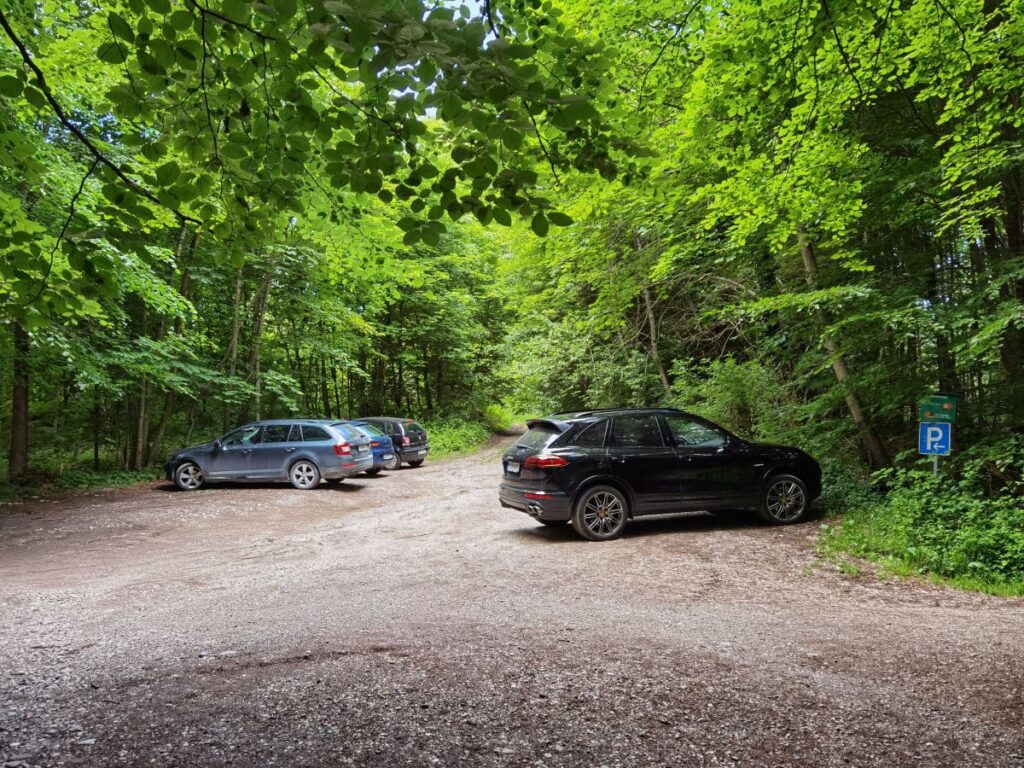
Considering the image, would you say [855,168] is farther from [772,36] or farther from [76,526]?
[76,526]

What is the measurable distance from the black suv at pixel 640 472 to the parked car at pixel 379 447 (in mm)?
9160

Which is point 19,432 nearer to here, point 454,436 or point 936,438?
point 454,436

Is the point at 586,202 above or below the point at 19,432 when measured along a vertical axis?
above

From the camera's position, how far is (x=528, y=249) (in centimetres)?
1327

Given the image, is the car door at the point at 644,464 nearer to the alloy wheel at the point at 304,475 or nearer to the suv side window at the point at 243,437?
the alloy wheel at the point at 304,475

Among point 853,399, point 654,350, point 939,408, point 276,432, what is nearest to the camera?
point 939,408

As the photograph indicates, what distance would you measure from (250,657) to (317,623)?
2.72ft

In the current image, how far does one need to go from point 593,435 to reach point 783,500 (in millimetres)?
3110

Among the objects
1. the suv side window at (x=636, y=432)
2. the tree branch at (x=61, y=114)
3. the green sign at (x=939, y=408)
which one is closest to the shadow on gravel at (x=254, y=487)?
the suv side window at (x=636, y=432)

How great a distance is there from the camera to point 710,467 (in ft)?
27.6

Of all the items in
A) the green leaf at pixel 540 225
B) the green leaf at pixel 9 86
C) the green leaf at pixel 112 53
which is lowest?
the green leaf at pixel 540 225

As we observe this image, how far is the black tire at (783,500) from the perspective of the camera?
861cm

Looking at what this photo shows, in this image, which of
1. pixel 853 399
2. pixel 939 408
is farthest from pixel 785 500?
pixel 853 399

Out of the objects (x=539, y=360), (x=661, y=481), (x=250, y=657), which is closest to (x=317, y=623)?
(x=250, y=657)
